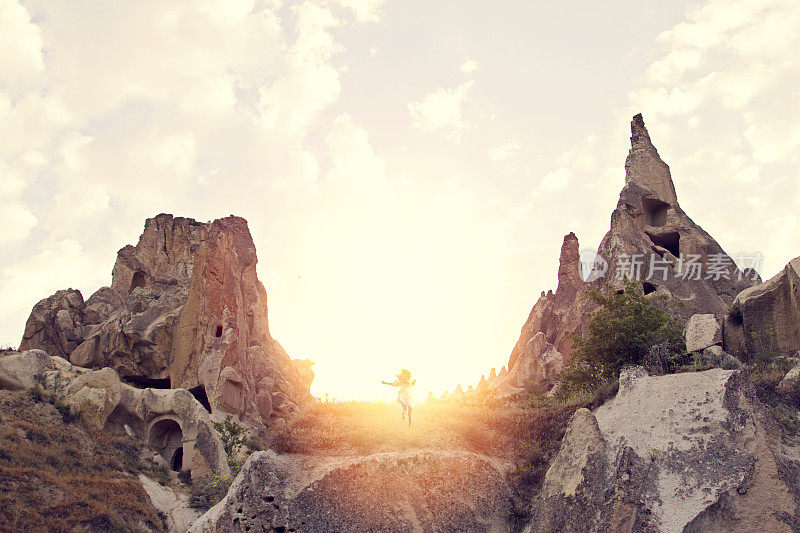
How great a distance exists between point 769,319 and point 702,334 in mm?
1864

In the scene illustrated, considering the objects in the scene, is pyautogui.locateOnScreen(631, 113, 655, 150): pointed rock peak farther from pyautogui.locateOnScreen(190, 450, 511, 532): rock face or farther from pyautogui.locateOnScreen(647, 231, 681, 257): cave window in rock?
pyautogui.locateOnScreen(190, 450, 511, 532): rock face

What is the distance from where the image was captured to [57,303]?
152ft

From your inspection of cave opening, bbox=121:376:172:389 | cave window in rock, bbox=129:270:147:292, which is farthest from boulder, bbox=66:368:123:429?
cave window in rock, bbox=129:270:147:292

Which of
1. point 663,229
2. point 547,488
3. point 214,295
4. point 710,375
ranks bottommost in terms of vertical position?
point 547,488

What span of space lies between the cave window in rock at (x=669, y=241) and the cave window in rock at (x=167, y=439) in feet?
98.8

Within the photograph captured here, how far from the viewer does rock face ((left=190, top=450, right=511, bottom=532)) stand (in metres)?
11.4

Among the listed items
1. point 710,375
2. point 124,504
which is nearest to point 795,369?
point 710,375

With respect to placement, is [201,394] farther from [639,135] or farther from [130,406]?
[639,135]

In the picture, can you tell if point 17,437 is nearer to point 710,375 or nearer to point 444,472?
point 444,472

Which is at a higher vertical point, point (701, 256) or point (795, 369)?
point (701, 256)

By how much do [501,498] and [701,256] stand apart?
88.1 ft

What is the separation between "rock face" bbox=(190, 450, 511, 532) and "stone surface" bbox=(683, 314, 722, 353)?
8396mm

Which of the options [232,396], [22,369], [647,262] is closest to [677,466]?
[647,262]

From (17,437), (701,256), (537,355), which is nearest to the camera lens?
(17,437)
